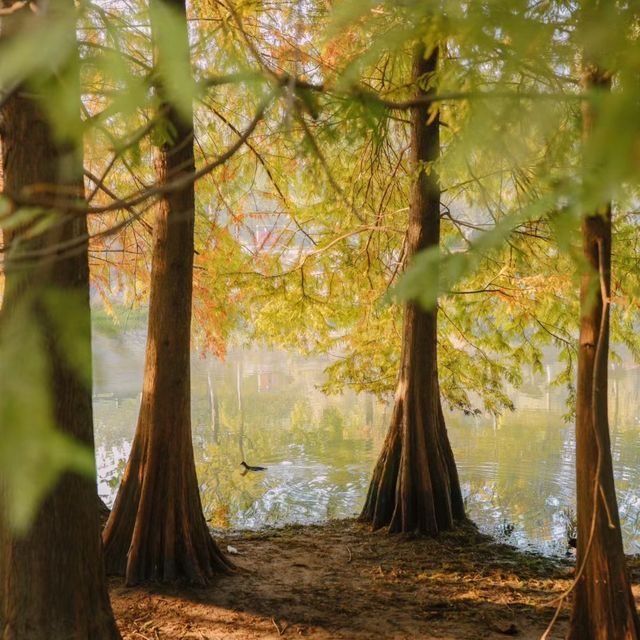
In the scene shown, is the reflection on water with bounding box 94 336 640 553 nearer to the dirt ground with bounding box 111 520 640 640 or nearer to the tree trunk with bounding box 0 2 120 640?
the tree trunk with bounding box 0 2 120 640

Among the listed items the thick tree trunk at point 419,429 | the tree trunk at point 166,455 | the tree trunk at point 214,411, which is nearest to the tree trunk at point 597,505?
the tree trunk at point 166,455

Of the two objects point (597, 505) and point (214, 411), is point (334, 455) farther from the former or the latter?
point (597, 505)

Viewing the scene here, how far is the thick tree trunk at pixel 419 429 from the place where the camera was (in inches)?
261

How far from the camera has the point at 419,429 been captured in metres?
6.71

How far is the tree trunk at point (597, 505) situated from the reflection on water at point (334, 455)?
2.51 m

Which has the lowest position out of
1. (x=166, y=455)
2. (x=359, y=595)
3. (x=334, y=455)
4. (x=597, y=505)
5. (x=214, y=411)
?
(x=359, y=595)

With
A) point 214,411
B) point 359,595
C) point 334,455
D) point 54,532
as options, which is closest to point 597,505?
point 359,595

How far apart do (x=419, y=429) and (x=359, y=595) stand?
2168 millimetres

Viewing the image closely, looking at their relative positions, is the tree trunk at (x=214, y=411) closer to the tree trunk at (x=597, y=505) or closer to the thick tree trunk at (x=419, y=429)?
the thick tree trunk at (x=419, y=429)

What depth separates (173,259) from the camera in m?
4.94

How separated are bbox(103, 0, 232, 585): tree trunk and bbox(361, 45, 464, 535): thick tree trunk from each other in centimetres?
228

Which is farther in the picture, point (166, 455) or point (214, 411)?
point (214, 411)

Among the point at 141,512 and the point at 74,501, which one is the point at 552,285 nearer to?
the point at 141,512

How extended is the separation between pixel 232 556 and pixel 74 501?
273 cm
